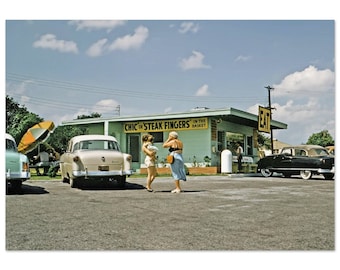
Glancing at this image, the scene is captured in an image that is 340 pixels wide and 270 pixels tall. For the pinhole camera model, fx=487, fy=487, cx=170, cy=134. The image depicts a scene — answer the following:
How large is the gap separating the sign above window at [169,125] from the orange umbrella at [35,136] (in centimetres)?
367

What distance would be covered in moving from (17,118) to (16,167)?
0.93 m

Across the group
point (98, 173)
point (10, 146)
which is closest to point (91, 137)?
point (98, 173)

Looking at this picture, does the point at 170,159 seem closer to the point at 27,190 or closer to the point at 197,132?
the point at 27,190

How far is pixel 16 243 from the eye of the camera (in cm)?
485

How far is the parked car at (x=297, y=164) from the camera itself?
400 inches

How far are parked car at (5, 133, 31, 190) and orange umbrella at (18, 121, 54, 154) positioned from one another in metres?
0.11

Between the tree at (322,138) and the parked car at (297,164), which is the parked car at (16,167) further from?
the parked car at (297,164)

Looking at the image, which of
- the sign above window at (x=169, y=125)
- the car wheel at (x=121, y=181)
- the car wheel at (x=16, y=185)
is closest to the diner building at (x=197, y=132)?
the sign above window at (x=169, y=125)

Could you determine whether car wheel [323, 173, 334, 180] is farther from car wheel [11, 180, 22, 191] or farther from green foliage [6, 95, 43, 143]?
green foliage [6, 95, 43, 143]

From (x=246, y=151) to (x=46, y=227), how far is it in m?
10.7

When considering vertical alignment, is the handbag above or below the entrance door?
below

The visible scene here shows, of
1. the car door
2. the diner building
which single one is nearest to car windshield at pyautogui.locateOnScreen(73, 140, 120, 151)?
the diner building

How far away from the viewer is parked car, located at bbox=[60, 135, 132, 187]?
749cm

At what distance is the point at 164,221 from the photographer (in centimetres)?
539
